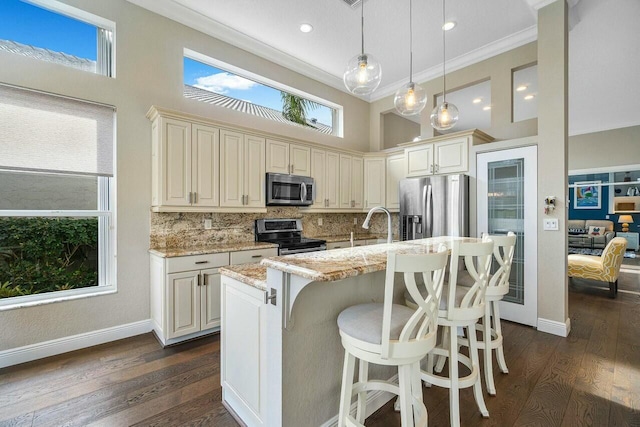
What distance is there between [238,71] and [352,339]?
12.5 ft

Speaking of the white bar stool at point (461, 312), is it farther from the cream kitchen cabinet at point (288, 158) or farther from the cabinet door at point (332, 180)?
the cabinet door at point (332, 180)

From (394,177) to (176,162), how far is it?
327 cm

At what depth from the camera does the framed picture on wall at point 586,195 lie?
919 cm

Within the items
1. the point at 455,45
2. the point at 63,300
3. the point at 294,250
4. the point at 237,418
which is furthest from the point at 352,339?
the point at 455,45

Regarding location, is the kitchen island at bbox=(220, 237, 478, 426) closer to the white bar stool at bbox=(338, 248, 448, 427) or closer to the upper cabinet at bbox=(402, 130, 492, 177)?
the white bar stool at bbox=(338, 248, 448, 427)

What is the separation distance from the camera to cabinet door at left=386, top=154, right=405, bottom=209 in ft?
15.4

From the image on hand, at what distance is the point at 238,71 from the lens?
3.88 metres

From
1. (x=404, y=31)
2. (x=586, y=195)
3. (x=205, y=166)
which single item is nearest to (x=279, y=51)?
(x=404, y=31)

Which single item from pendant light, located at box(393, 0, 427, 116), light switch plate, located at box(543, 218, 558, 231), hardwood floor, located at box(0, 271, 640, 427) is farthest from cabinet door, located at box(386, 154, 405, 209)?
hardwood floor, located at box(0, 271, 640, 427)

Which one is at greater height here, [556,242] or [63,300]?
[556,242]

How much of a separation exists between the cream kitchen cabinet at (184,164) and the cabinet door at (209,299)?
2.56 feet

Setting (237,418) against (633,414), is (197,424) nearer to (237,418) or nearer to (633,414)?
(237,418)

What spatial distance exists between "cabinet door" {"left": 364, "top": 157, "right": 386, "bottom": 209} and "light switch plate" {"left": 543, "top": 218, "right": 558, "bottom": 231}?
2.27 meters

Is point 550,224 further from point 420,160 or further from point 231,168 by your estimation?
A: point 231,168
